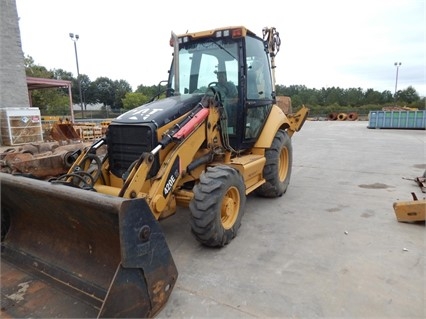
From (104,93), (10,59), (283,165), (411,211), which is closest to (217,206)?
(411,211)

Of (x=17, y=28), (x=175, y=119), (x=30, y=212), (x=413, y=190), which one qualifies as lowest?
(x=413, y=190)

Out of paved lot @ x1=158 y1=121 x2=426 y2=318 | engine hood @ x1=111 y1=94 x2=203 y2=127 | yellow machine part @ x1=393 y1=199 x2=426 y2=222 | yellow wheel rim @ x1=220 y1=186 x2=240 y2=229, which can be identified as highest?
engine hood @ x1=111 y1=94 x2=203 y2=127

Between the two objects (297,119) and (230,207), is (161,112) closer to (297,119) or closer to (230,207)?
(230,207)

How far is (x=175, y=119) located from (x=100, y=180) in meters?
1.17

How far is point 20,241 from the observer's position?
3219 millimetres

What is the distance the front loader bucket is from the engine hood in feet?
3.96

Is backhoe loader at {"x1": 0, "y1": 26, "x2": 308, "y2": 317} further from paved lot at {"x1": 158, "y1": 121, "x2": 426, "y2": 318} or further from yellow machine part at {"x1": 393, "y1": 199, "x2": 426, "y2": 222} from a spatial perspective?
yellow machine part at {"x1": 393, "y1": 199, "x2": 426, "y2": 222}

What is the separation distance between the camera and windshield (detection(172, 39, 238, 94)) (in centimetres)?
448

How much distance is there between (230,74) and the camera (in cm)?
452

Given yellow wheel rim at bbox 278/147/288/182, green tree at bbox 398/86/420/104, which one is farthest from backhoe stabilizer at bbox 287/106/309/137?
green tree at bbox 398/86/420/104

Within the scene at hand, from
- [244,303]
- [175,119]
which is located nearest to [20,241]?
[175,119]

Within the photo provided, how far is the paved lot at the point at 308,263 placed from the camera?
101 inches

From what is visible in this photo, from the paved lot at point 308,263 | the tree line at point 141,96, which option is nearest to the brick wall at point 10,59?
the paved lot at point 308,263

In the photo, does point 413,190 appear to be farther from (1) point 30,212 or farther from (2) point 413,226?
(1) point 30,212
